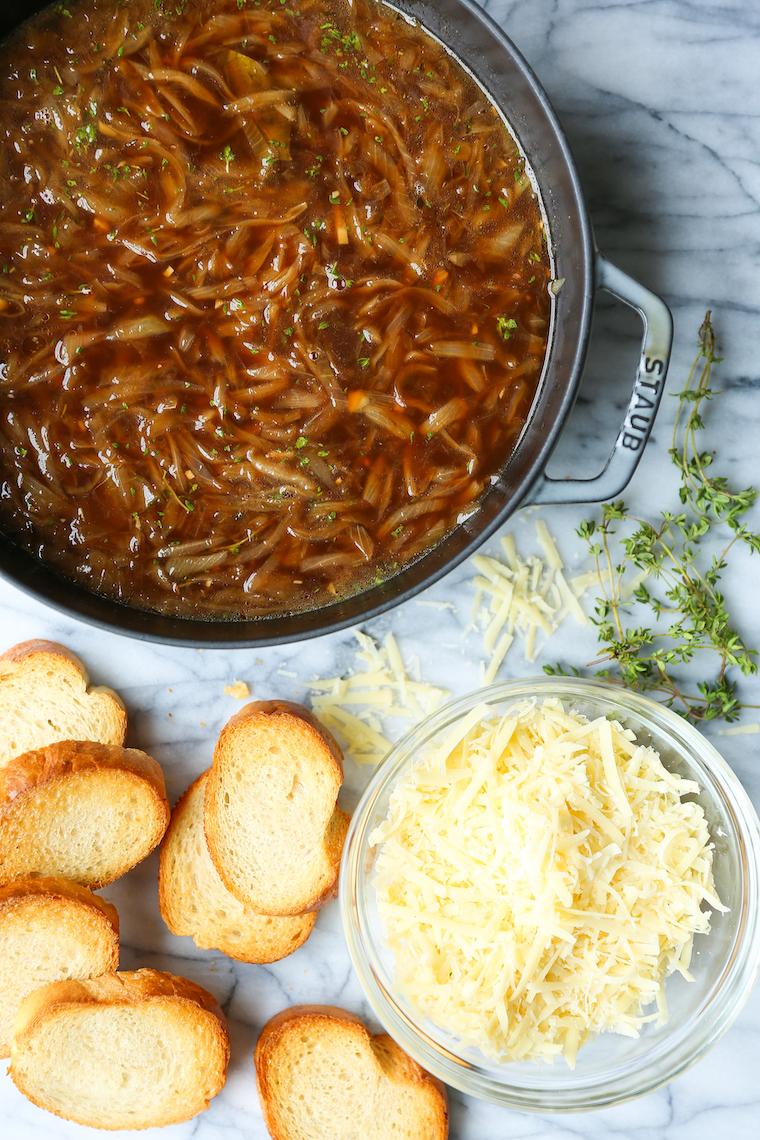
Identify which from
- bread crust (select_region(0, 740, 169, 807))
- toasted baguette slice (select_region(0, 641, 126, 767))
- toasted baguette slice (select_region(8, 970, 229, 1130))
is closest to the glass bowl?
toasted baguette slice (select_region(8, 970, 229, 1130))

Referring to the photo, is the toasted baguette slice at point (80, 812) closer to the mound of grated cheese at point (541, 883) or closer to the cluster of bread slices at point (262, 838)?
the cluster of bread slices at point (262, 838)

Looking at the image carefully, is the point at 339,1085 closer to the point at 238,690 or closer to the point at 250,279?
the point at 238,690

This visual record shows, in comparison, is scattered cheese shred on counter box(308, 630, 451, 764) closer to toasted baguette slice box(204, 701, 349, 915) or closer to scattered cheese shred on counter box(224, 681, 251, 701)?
toasted baguette slice box(204, 701, 349, 915)

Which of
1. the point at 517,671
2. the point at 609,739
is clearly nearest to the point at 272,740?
the point at 517,671

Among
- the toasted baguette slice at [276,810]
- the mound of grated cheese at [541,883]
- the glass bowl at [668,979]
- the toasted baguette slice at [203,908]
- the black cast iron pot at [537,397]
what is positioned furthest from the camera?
the toasted baguette slice at [203,908]

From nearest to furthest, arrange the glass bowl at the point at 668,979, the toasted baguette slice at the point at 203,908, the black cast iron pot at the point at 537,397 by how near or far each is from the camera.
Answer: the black cast iron pot at the point at 537,397 → the glass bowl at the point at 668,979 → the toasted baguette slice at the point at 203,908

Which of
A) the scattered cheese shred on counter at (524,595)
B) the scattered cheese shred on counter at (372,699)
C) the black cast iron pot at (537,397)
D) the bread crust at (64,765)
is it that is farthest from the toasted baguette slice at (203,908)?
the scattered cheese shred on counter at (524,595)

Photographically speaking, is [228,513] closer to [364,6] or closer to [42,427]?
[42,427]
